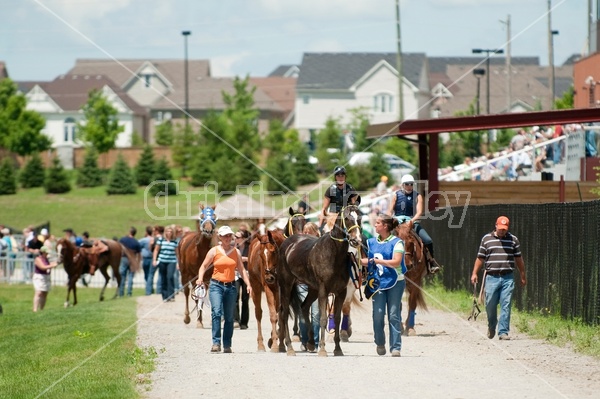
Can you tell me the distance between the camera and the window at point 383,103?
11738cm

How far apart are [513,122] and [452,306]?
568 centimetres

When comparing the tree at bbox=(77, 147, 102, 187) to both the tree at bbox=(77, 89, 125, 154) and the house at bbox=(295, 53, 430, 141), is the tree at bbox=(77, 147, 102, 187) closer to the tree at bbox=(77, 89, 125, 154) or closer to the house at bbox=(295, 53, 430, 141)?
the tree at bbox=(77, 89, 125, 154)

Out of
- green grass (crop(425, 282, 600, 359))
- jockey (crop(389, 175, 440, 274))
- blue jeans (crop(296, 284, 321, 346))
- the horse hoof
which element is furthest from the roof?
blue jeans (crop(296, 284, 321, 346))

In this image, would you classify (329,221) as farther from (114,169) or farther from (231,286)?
(114,169)

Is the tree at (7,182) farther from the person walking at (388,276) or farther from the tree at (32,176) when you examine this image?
the person walking at (388,276)

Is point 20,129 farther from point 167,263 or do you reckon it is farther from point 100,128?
point 167,263

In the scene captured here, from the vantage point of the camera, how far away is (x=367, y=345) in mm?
18828

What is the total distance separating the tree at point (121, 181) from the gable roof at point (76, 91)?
4856 centimetres

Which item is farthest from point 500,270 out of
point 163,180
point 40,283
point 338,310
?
point 163,180

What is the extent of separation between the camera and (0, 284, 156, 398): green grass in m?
14.3

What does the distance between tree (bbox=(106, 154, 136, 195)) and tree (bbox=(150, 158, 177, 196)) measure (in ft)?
4.74

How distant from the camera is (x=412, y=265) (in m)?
20.8

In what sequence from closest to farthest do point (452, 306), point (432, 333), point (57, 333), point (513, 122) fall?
point (432, 333), point (57, 333), point (452, 306), point (513, 122)

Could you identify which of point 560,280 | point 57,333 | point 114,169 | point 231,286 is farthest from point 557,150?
point 114,169
